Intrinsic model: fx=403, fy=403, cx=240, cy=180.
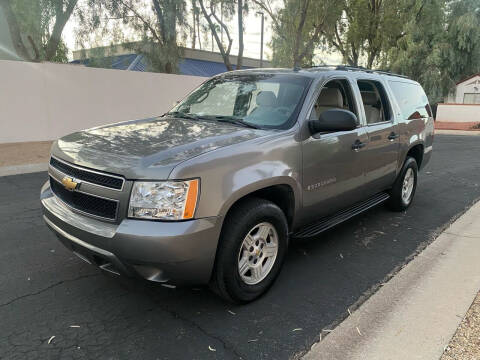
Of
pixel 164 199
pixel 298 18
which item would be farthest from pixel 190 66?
pixel 164 199

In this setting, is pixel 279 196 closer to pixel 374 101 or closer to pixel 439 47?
pixel 374 101

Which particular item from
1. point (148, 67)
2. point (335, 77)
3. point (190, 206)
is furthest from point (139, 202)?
point (148, 67)

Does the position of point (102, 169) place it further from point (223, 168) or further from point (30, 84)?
point (30, 84)

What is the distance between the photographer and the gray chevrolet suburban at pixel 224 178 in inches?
103

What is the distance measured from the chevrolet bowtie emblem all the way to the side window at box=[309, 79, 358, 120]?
2.24m

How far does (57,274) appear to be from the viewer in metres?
3.65

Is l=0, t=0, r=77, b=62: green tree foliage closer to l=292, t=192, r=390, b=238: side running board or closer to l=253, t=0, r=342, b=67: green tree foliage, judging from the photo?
l=253, t=0, r=342, b=67: green tree foliage

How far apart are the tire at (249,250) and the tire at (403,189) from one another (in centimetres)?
280

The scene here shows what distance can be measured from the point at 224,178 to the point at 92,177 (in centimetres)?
94

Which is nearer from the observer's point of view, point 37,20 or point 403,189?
point 403,189

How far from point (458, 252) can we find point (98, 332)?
12.0ft

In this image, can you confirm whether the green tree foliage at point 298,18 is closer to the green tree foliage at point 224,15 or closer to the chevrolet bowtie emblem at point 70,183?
the green tree foliage at point 224,15

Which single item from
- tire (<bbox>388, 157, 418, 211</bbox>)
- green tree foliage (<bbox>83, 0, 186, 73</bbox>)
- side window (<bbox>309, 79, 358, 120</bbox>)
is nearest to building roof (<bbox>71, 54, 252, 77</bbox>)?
green tree foliage (<bbox>83, 0, 186, 73</bbox>)

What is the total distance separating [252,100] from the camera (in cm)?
396
